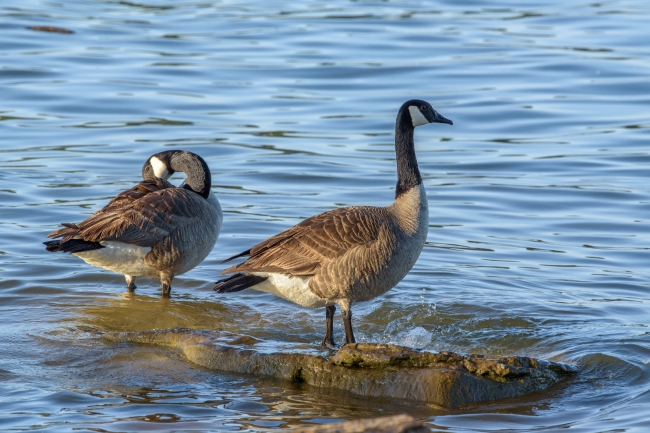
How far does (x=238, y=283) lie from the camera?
820cm

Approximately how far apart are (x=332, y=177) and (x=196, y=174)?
4.55 metres

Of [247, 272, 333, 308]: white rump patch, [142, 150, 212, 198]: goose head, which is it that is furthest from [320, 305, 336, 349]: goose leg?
[142, 150, 212, 198]: goose head

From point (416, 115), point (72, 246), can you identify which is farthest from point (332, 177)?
point (72, 246)

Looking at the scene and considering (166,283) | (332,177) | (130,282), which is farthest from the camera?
(332,177)

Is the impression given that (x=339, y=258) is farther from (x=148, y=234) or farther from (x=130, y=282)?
(x=130, y=282)

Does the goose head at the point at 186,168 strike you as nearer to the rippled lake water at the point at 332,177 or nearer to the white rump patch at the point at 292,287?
the rippled lake water at the point at 332,177

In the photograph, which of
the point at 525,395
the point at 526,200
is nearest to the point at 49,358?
the point at 525,395

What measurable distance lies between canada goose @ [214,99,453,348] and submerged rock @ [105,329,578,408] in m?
0.94

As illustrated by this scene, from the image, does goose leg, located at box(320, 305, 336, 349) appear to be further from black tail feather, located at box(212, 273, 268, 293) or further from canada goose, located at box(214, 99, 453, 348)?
black tail feather, located at box(212, 273, 268, 293)

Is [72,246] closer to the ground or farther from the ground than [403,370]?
farther from the ground

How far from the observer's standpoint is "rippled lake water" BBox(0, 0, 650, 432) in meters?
6.95

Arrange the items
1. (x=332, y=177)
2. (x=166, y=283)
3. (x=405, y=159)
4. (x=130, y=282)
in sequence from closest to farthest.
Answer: (x=405, y=159)
(x=166, y=283)
(x=130, y=282)
(x=332, y=177)

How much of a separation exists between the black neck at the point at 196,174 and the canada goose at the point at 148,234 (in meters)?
0.35

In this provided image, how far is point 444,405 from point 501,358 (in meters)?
0.57
